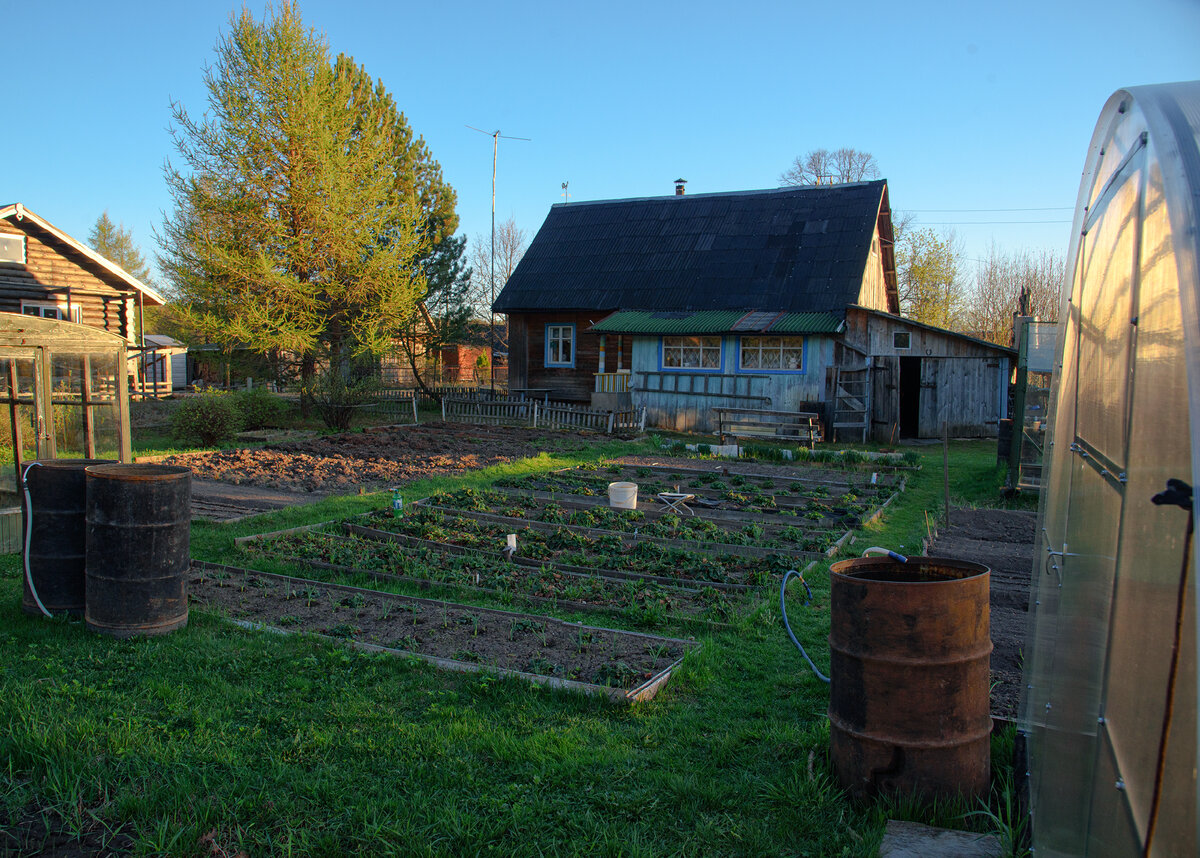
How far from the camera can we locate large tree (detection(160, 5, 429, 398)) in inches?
843

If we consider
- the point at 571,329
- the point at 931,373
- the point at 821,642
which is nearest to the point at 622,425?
the point at 571,329

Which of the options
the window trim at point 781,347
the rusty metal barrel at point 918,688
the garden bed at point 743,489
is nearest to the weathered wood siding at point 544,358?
the window trim at point 781,347

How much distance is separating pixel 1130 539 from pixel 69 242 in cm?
2335

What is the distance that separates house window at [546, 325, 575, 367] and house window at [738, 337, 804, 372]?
645cm

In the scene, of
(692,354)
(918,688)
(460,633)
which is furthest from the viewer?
(692,354)

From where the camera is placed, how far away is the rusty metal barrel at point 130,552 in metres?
5.43

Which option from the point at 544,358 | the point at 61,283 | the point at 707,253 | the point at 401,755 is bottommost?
the point at 401,755

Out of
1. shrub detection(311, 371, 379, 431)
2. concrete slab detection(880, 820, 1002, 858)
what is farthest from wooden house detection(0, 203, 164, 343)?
concrete slab detection(880, 820, 1002, 858)

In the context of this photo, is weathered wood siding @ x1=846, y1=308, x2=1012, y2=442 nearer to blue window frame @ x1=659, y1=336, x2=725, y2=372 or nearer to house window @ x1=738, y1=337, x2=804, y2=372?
house window @ x1=738, y1=337, x2=804, y2=372

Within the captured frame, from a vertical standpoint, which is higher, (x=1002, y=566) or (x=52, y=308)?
(x=52, y=308)

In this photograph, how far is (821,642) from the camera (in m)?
5.68

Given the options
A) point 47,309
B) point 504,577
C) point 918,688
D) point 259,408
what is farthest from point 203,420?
point 918,688

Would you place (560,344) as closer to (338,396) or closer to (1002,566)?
(338,396)

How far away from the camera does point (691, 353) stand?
878 inches
